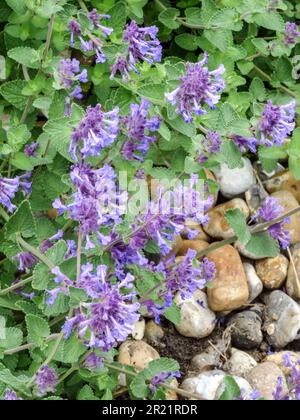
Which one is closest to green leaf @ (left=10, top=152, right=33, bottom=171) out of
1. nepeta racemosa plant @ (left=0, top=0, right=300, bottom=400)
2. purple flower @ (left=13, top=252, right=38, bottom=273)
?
nepeta racemosa plant @ (left=0, top=0, right=300, bottom=400)

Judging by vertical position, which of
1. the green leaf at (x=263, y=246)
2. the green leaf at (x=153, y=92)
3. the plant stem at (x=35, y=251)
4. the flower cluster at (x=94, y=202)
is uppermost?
the green leaf at (x=153, y=92)

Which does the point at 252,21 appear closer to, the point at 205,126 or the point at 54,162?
the point at 205,126

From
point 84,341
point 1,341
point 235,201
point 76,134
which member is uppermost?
point 76,134

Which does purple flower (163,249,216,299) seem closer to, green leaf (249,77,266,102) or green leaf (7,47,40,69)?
green leaf (7,47,40,69)

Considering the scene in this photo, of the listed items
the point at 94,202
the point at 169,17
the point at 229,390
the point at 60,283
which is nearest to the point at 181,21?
the point at 169,17

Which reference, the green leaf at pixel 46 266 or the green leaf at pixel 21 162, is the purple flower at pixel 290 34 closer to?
the green leaf at pixel 21 162

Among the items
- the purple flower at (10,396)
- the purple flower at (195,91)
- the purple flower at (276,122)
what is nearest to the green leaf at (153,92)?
the purple flower at (195,91)
